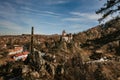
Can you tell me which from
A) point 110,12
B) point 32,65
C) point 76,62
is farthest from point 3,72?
point 110,12

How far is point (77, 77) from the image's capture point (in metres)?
15.5

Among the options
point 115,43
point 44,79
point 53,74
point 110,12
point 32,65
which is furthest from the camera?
point 115,43

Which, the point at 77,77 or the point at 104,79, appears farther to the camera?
the point at 104,79

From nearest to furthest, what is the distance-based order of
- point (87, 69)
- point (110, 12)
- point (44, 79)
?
1. point (110, 12)
2. point (87, 69)
3. point (44, 79)

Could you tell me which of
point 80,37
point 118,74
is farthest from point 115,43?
point 118,74

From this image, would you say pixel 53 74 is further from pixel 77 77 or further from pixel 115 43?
pixel 115 43

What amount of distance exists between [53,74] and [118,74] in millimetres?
5941

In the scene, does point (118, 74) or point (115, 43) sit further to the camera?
point (115, 43)

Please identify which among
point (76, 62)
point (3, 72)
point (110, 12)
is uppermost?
point (110, 12)

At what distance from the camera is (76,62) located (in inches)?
667

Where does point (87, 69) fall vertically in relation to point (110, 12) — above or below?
below

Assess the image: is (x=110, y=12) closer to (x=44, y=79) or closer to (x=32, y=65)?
(x=44, y=79)

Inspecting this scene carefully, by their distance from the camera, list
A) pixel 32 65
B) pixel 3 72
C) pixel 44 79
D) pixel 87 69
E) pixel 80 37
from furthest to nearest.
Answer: pixel 80 37 < pixel 3 72 < pixel 32 65 < pixel 44 79 < pixel 87 69

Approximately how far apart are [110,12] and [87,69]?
660cm
